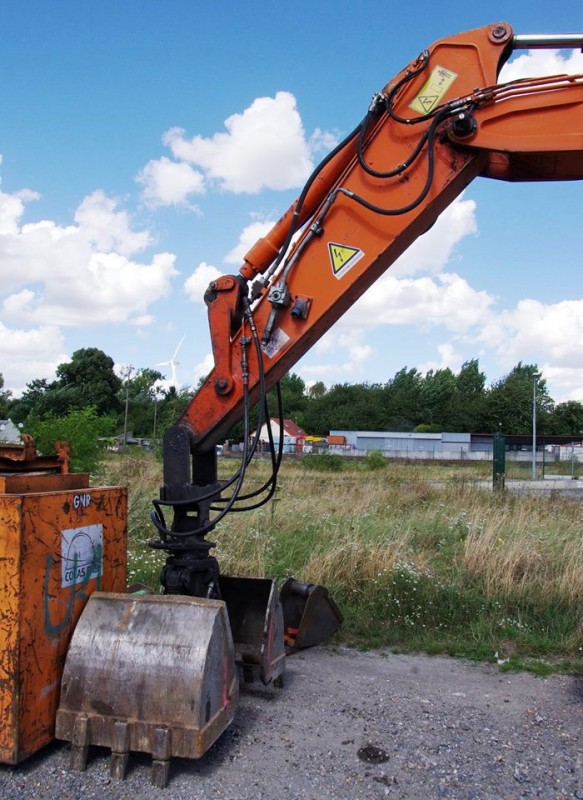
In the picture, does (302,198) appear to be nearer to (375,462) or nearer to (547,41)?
(547,41)

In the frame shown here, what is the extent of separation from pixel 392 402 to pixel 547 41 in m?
82.5

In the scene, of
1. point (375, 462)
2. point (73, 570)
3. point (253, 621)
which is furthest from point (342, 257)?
point (375, 462)

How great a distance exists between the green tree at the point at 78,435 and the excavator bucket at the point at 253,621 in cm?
801

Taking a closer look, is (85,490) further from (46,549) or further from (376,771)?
(376,771)

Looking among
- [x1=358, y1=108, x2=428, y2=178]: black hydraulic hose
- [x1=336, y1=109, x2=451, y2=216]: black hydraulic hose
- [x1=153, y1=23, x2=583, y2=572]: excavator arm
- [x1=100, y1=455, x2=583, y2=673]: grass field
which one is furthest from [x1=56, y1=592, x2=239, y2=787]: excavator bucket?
[x1=358, y1=108, x2=428, y2=178]: black hydraulic hose

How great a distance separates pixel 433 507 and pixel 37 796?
9119mm

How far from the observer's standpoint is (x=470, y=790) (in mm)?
3496

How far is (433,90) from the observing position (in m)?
4.34

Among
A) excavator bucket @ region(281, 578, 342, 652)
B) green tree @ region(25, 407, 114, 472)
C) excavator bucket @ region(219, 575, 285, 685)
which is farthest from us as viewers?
green tree @ region(25, 407, 114, 472)

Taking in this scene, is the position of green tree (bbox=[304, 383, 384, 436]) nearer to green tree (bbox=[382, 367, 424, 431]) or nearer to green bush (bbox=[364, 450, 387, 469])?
green tree (bbox=[382, 367, 424, 431])

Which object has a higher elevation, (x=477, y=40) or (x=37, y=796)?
(x=477, y=40)

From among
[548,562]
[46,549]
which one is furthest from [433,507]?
[46,549]

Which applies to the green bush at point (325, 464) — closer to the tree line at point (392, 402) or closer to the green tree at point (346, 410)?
the tree line at point (392, 402)

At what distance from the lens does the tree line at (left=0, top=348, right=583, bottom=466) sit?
73.1 metres
